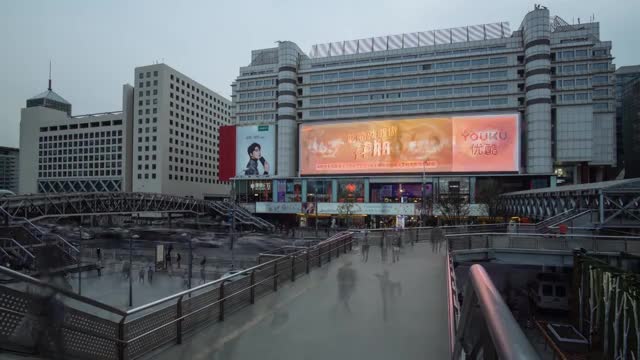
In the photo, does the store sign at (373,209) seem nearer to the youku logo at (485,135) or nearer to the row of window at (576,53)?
the youku logo at (485,135)

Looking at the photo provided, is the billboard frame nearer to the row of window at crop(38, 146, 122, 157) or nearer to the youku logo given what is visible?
the youku logo

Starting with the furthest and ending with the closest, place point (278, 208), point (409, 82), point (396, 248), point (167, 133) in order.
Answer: point (167, 133), point (278, 208), point (409, 82), point (396, 248)

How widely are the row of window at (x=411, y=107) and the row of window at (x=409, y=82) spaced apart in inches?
142

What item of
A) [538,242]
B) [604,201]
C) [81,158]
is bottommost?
[538,242]

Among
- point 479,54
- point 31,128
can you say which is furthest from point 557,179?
point 31,128

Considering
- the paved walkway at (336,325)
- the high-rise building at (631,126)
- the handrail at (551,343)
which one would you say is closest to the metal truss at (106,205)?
the handrail at (551,343)

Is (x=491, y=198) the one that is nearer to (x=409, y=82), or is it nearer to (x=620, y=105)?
(x=409, y=82)

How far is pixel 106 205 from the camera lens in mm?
55375

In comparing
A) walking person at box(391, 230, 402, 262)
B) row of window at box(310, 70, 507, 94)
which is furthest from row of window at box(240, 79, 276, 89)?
walking person at box(391, 230, 402, 262)

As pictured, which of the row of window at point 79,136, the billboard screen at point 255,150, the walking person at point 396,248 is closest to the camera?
the walking person at point 396,248

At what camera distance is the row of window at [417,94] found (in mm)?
59219

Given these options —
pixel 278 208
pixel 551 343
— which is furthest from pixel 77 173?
pixel 551 343

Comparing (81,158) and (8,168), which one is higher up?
(81,158)

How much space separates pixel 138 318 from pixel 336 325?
3.68 meters
